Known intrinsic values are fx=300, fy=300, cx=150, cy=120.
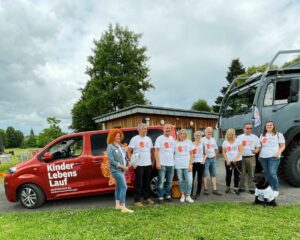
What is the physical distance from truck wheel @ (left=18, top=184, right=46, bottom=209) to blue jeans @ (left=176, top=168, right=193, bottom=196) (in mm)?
3285

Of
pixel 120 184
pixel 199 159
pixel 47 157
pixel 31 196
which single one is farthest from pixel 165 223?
pixel 31 196

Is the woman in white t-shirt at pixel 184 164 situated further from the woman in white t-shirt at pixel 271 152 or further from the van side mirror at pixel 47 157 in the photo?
the van side mirror at pixel 47 157

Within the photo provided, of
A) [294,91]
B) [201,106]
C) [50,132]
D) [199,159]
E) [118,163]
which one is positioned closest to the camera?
[118,163]

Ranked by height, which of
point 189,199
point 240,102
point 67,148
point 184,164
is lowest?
point 189,199

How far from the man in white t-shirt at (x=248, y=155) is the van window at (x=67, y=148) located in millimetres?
3915

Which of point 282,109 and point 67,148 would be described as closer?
point 67,148

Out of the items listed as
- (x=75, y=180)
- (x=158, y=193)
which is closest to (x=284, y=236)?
(x=158, y=193)

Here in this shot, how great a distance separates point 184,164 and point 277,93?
3.37 m

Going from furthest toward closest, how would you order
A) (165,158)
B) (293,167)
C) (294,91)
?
(294,91) < (293,167) < (165,158)

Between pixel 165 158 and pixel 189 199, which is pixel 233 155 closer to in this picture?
pixel 189 199

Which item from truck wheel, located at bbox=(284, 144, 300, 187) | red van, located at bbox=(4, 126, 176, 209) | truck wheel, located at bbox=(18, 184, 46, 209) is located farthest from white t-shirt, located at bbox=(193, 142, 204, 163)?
truck wheel, located at bbox=(18, 184, 46, 209)

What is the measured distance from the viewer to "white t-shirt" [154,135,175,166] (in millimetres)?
6621

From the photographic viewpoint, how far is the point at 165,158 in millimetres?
6617

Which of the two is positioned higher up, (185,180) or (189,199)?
(185,180)
